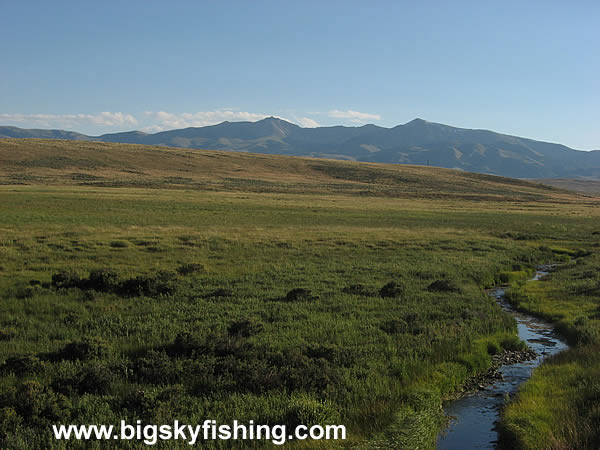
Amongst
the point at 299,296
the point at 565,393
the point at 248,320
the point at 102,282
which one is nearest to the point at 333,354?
the point at 248,320

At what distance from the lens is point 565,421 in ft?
34.3

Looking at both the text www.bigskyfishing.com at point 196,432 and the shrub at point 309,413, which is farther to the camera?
the shrub at point 309,413

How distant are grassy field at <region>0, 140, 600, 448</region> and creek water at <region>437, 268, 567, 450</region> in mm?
546

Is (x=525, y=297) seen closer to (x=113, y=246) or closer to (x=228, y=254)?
(x=228, y=254)

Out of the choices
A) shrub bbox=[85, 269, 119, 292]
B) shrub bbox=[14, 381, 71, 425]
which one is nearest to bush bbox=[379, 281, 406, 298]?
shrub bbox=[85, 269, 119, 292]

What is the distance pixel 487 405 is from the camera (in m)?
12.5

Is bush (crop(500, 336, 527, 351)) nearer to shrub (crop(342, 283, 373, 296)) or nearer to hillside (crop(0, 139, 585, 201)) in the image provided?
shrub (crop(342, 283, 373, 296))

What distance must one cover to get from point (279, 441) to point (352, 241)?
28.8 meters

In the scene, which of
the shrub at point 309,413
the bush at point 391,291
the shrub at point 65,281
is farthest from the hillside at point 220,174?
the shrub at point 309,413

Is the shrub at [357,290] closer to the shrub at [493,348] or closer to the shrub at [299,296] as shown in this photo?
the shrub at [299,296]

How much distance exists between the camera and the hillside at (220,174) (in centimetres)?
10781

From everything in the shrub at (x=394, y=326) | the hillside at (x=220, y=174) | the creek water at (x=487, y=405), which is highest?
the hillside at (x=220, y=174)

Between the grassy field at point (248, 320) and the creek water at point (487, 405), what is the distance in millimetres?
546

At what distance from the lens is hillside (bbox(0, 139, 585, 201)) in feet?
354
